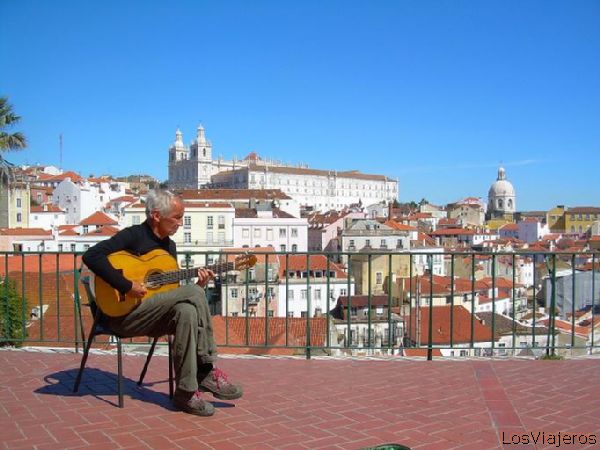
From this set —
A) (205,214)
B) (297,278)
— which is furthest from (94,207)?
(297,278)

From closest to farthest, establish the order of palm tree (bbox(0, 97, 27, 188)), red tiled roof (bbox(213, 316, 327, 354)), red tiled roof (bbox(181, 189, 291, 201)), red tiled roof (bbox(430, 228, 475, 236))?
red tiled roof (bbox(213, 316, 327, 354)), palm tree (bbox(0, 97, 27, 188)), red tiled roof (bbox(181, 189, 291, 201)), red tiled roof (bbox(430, 228, 475, 236))

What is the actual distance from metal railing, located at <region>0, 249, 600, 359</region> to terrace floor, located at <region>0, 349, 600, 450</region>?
432 mm

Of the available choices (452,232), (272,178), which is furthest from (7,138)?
(272,178)

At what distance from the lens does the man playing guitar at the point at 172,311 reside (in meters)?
3.77

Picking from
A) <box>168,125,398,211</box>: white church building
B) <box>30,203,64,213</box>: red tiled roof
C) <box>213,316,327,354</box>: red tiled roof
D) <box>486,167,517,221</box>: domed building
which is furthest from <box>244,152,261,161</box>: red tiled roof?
<box>213,316,327,354</box>: red tiled roof

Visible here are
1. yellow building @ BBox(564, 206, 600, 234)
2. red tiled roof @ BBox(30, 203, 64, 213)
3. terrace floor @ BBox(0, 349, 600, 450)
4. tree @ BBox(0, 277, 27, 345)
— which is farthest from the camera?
yellow building @ BBox(564, 206, 600, 234)

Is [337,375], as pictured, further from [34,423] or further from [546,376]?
[34,423]

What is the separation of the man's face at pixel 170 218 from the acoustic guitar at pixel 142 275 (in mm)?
148

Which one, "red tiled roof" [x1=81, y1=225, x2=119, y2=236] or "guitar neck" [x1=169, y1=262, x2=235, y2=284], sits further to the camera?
"red tiled roof" [x1=81, y1=225, x2=119, y2=236]

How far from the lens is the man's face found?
3.96m

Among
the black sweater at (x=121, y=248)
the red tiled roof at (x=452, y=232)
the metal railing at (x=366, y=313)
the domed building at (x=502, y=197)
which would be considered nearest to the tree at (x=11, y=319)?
the metal railing at (x=366, y=313)

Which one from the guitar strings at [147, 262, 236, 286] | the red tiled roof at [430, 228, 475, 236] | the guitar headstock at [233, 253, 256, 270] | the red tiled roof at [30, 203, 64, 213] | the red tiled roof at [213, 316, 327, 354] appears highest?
the red tiled roof at [30, 203, 64, 213]

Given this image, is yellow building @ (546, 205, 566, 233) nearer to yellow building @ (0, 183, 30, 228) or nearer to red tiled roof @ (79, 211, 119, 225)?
red tiled roof @ (79, 211, 119, 225)

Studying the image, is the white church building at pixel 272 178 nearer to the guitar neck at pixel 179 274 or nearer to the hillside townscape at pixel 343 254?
the hillside townscape at pixel 343 254
